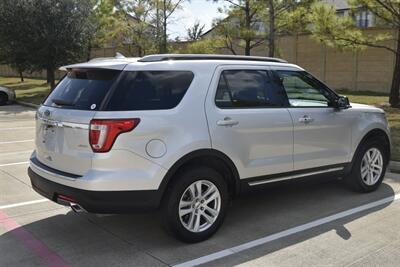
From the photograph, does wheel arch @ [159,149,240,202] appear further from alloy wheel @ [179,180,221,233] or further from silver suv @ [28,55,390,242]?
alloy wheel @ [179,180,221,233]

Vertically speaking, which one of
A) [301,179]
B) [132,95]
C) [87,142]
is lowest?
[301,179]

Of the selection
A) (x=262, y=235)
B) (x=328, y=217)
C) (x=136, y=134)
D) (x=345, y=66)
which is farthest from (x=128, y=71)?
(x=345, y=66)

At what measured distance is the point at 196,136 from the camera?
14.9 feet

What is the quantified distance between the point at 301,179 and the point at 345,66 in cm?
1938

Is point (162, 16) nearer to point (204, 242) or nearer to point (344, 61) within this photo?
point (344, 61)

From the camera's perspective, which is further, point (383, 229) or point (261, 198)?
point (261, 198)

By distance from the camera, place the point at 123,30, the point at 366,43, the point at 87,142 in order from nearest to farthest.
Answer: the point at 87,142 → the point at 366,43 → the point at 123,30

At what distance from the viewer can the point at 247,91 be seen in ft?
16.8

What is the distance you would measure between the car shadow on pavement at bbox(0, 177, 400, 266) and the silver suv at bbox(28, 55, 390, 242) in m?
0.24

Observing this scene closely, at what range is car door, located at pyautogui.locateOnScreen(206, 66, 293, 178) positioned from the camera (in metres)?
4.77

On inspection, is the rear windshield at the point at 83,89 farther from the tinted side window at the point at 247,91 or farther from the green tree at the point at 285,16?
the green tree at the point at 285,16

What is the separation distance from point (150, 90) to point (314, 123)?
7.15ft

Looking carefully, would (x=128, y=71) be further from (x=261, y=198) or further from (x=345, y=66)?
(x=345, y=66)

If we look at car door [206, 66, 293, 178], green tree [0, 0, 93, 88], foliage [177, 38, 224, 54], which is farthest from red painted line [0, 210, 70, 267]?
green tree [0, 0, 93, 88]
